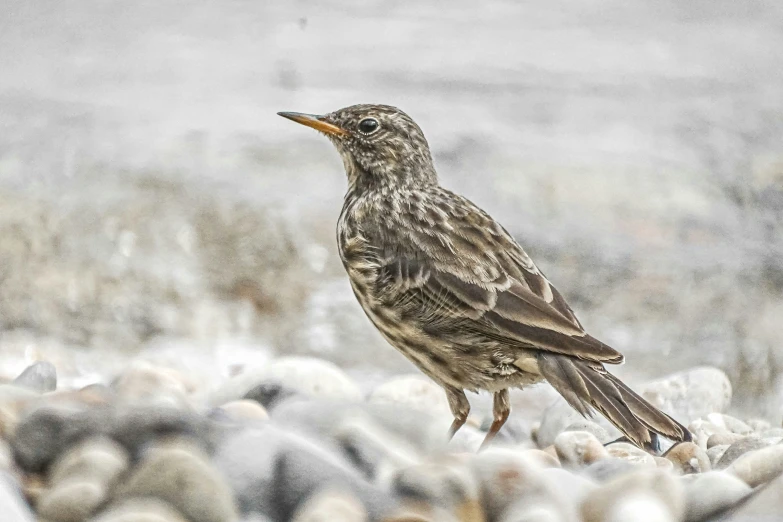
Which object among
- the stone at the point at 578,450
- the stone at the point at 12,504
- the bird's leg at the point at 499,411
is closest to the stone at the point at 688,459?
the stone at the point at 578,450

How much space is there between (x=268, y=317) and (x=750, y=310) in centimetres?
284

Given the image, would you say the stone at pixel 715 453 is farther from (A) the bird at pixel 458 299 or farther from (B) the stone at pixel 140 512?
(B) the stone at pixel 140 512

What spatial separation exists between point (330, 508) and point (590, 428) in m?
1.91

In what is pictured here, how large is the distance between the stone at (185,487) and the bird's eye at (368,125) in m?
2.13

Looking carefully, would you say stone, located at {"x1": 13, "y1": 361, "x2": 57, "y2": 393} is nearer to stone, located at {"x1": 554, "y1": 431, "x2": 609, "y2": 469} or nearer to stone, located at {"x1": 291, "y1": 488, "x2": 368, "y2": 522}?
stone, located at {"x1": 291, "y1": 488, "x2": 368, "y2": 522}

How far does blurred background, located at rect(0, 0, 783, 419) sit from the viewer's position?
19.8 feet

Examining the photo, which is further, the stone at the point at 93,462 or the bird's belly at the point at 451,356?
the bird's belly at the point at 451,356

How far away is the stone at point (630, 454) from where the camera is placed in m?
3.24

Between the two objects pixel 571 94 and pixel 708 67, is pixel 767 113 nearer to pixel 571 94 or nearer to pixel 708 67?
pixel 708 67

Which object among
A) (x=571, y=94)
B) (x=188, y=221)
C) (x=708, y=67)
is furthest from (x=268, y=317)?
(x=708, y=67)

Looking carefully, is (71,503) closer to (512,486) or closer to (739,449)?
(512,486)

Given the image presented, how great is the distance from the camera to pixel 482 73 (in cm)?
712

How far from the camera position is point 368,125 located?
4.20 metres

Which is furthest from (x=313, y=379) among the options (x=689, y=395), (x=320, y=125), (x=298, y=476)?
(x=298, y=476)
